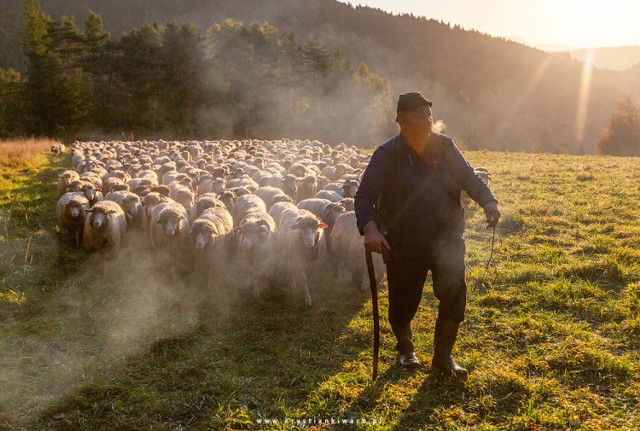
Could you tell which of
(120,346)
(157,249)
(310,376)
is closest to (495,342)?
(310,376)

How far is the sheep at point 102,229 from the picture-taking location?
934cm

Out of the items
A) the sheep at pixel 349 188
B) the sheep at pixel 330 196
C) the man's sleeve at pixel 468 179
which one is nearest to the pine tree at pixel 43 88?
the sheep at pixel 330 196

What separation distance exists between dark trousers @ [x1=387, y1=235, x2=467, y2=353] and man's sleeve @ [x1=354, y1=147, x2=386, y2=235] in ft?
1.54

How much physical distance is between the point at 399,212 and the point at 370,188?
37cm

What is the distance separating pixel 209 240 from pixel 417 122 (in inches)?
192

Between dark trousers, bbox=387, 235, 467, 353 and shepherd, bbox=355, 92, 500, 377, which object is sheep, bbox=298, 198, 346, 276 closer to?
dark trousers, bbox=387, 235, 467, 353

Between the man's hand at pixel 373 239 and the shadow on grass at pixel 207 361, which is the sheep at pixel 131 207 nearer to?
the shadow on grass at pixel 207 361

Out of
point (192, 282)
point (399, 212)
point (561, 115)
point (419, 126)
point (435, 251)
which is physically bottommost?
point (192, 282)

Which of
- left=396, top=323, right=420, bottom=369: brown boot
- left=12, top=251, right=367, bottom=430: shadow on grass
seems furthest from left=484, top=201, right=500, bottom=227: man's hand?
left=12, top=251, right=367, bottom=430: shadow on grass

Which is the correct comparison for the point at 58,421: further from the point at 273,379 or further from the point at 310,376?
the point at 310,376

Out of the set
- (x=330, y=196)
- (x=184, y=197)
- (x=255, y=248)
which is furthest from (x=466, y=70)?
(x=255, y=248)

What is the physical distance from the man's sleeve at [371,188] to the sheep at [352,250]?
285 centimetres

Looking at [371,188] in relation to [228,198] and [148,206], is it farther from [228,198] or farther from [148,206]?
[148,206]

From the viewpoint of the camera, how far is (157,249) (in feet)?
29.8
